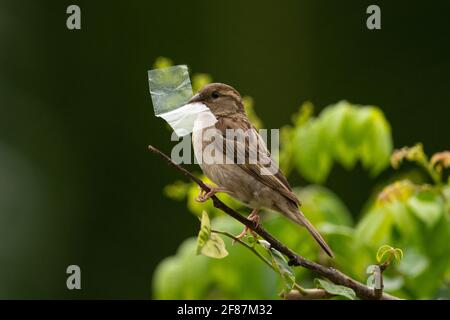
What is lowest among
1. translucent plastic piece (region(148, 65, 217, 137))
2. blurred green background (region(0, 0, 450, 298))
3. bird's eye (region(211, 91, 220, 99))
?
blurred green background (region(0, 0, 450, 298))

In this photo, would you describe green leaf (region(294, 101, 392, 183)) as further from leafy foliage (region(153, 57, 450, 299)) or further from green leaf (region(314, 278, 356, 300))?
green leaf (region(314, 278, 356, 300))

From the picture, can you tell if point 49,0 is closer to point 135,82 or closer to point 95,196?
point 135,82

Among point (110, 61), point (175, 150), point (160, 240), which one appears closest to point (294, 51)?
point (110, 61)

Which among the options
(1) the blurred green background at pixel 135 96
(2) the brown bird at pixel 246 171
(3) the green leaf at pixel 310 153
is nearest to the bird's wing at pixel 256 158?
(2) the brown bird at pixel 246 171

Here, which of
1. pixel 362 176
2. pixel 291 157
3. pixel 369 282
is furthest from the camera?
pixel 362 176

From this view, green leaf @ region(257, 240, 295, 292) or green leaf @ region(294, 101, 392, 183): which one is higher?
green leaf @ region(294, 101, 392, 183)

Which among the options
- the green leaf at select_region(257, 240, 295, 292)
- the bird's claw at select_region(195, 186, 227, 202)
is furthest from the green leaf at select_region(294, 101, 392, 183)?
the green leaf at select_region(257, 240, 295, 292)
